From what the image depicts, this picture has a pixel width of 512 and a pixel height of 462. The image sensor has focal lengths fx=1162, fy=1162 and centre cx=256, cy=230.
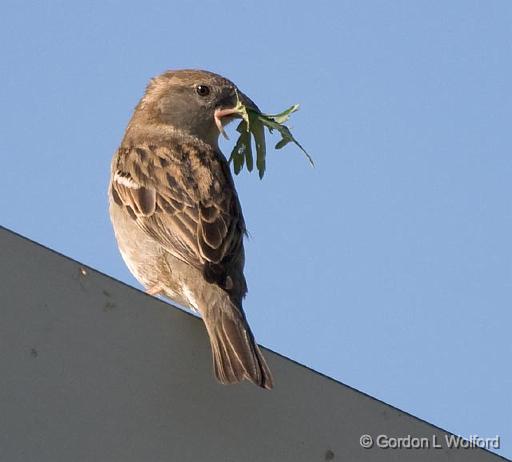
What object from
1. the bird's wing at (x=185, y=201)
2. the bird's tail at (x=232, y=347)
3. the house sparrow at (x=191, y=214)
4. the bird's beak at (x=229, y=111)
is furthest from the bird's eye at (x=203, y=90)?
the bird's tail at (x=232, y=347)

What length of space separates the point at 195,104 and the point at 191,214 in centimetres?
177

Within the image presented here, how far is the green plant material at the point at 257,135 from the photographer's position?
640 centimetres

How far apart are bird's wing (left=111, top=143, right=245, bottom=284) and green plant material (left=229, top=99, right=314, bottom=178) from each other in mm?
131

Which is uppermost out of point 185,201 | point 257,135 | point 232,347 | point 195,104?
point 195,104

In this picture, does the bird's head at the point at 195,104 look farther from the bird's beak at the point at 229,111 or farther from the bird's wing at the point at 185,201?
the bird's wing at the point at 185,201

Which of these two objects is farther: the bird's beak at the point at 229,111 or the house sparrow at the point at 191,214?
the bird's beak at the point at 229,111

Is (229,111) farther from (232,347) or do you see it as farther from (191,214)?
(232,347)

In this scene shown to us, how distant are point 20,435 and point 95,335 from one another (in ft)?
1.69

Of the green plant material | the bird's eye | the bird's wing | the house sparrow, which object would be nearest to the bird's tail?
the house sparrow

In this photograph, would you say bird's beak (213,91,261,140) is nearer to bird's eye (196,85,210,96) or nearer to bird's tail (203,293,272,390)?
bird's eye (196,85,210,96)

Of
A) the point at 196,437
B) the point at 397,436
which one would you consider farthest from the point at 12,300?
Answer: the point at 397,436

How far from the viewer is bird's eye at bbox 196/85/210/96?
7.63 metres

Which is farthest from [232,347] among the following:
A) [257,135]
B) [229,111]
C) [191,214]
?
→ [229,111]

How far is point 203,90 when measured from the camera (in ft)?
25.1
